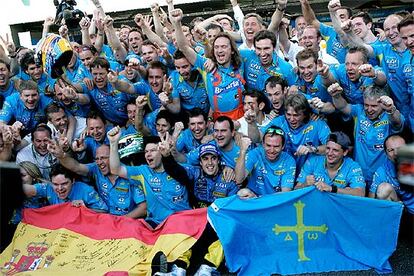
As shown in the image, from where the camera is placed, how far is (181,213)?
5070 mm

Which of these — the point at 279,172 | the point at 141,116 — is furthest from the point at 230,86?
the point at 279,172

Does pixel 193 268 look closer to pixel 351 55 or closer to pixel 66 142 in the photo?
pixel 66 142

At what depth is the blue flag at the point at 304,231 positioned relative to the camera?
4.67 metres

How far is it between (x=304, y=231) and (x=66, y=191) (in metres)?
2.40

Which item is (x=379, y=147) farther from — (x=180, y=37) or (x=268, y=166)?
(x=180, y=37)

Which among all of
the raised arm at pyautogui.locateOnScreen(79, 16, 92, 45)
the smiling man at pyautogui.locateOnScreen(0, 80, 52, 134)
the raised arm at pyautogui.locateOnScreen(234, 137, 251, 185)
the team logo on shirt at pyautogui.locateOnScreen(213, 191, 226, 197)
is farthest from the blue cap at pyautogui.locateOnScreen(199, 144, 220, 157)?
the raised arm at pyautogui.locateOnScreen(79, 16, 92, 45)

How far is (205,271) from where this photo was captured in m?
4.66

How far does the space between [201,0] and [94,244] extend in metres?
8.74

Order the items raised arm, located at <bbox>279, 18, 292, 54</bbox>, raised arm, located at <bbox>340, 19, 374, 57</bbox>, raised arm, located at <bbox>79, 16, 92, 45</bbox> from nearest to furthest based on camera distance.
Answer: raised arm, located at <bbox>340, 19, 374, 57</bbox>, raised arm, located at <bbox>279, 18, 292, 54</bbox>, raised arm, located at <bbox>79, 16, 92, 45</bbox>

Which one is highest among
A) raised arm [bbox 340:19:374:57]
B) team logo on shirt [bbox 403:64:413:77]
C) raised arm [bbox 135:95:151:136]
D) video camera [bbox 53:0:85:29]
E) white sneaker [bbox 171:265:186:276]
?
video camera [bbox 53:0:85:29]

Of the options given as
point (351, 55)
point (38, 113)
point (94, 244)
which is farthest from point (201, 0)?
point (94, 244)

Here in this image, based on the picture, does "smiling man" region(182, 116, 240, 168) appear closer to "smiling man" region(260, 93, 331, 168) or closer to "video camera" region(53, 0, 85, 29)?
"smiling man" region(260, 93, 331, 168)

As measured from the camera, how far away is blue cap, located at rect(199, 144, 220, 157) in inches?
206

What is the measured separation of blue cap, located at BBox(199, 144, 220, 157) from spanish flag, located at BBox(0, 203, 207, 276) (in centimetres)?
57
